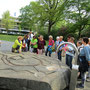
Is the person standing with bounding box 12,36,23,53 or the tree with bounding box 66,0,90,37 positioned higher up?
the tree with bounding box 66,0,90,37

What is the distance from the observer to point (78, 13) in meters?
13.4

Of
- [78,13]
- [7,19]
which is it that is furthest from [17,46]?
[7,19]

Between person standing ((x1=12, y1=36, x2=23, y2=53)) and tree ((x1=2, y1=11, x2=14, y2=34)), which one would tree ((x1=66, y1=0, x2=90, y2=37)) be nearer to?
person standing ((x1=12, y1=36, x2=23, y2=53))

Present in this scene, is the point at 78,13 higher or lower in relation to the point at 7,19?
lower

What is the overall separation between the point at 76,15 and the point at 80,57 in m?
11.0

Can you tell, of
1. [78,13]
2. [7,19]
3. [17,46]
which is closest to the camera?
[17,46]

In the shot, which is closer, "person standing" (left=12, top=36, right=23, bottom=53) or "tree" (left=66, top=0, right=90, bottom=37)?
"person standing" (left=12, top=36, right=23, bottom=53)

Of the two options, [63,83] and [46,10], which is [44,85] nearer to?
[63,83]

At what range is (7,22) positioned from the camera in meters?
42.8

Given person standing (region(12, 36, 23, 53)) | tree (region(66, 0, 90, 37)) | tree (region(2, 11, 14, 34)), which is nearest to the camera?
person standing (region(12, 36, 23, 53))

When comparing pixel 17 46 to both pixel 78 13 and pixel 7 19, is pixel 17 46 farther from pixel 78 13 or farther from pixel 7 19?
pixel 7 19

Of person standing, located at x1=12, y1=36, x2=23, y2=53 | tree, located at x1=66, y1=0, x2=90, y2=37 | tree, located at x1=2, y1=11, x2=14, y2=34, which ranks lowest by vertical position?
person standing, located at x1=12, y1=36, x2=23, y2=53

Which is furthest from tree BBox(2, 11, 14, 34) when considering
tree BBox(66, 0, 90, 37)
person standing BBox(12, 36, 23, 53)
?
person standing BBox(12, 36, 23, 53)

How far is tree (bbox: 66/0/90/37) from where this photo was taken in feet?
41.7
